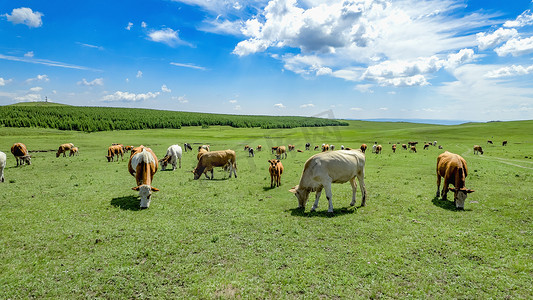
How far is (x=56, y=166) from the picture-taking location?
2555 cm

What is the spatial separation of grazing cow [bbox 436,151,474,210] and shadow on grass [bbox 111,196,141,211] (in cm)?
1639

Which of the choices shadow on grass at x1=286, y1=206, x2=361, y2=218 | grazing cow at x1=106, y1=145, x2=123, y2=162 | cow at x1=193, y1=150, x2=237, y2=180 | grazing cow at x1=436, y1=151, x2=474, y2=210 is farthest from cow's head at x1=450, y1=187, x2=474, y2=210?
grazing cow at x1=106, y1=145, x2=123, y2=162

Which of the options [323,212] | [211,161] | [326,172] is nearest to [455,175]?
[326,172]

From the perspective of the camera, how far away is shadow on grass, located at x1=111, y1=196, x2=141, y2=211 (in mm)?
12742

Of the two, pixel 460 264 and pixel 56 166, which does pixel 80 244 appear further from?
pixel 56 166

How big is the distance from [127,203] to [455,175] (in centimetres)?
1780

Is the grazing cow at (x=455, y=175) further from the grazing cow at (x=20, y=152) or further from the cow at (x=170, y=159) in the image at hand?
the grazing cow at (x=20, y=152)

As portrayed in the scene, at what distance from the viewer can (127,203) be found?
13.4 m

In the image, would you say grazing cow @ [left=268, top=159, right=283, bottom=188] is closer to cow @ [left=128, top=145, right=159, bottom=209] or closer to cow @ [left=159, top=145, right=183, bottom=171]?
cow @ [left=128, top=145, right=159, bottom=209]

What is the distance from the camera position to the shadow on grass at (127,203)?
12.7m

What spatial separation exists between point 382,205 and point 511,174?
17.2 metres

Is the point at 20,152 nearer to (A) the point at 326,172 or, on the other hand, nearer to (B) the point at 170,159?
(B) the point at 170,159

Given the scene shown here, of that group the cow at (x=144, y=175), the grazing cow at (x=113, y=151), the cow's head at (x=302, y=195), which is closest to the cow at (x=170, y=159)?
the cow at (x=144, y=175)

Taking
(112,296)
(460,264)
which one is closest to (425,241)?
(460,264)
